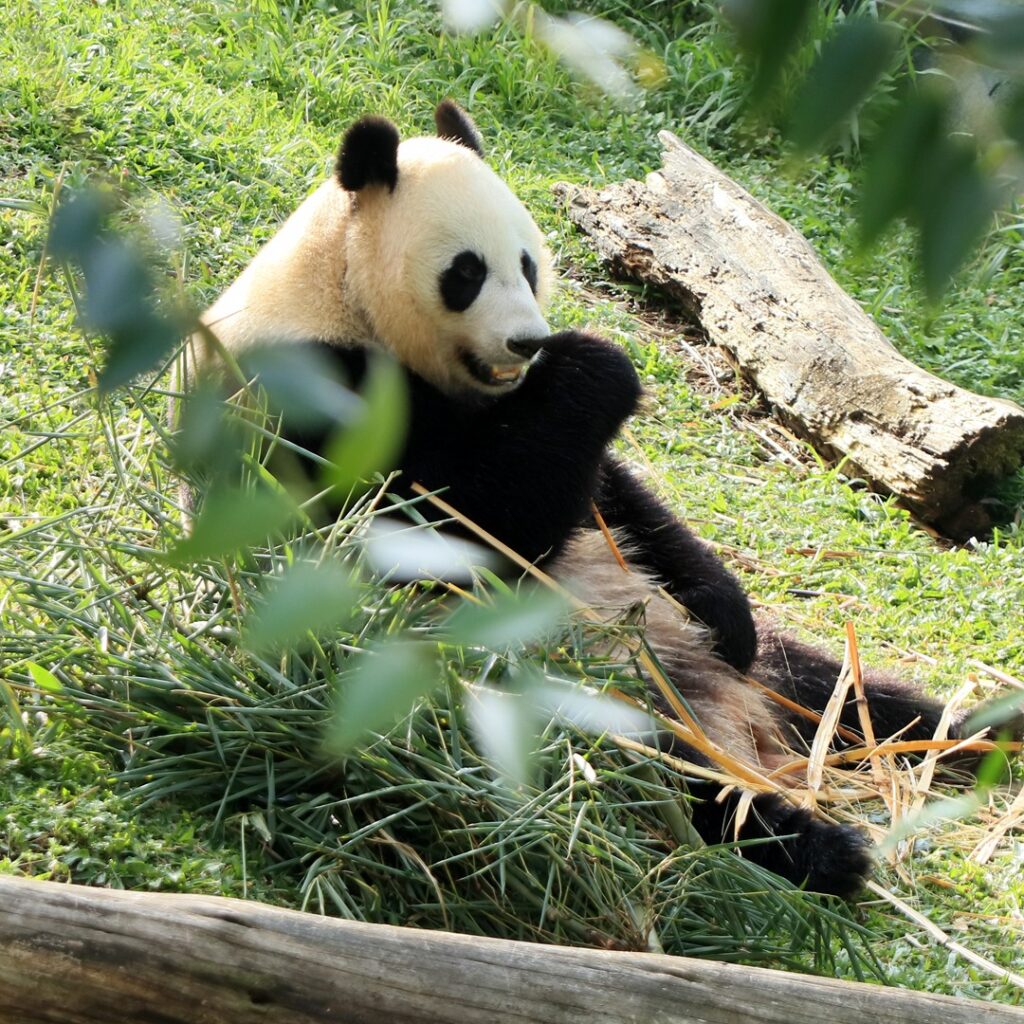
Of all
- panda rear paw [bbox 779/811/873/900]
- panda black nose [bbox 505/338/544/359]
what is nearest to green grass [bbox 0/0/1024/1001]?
panda rear paw [bbox 779/811/873/900]

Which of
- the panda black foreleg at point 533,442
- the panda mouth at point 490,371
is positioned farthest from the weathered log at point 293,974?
the panda mouth at point 490,371

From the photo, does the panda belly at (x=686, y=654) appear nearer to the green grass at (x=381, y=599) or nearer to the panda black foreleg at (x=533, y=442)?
the panda black foreleg at (x=533, y=442)

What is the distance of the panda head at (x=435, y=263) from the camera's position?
3615 mm

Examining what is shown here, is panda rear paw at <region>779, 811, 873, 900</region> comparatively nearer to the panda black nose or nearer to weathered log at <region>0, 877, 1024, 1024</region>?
weathered log at <region>0, 877, 1024, 1024</region>

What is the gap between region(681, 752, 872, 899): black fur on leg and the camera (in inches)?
113

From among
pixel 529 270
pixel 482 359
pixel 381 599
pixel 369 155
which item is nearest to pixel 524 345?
pixel 482 359

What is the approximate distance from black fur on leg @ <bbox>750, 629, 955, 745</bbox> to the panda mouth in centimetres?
126

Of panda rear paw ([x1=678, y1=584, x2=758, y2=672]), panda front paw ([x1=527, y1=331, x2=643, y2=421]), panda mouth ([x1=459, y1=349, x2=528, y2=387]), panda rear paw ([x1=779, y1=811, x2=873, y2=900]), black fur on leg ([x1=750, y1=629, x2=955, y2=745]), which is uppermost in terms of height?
panda front paw ([x1=527, y1=331, x2=643, y2=421])

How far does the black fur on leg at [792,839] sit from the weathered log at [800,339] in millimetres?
2890

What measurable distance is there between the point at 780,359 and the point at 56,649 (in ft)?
14.5

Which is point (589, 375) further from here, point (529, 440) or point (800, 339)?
point (800, 339)

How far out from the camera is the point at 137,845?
90.5 inches

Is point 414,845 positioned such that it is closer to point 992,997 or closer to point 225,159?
point 992,997

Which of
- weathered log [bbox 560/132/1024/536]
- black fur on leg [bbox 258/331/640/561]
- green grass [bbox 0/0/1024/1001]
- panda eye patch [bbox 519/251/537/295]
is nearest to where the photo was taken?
green grass [bbox 0/0/1024/1001]
